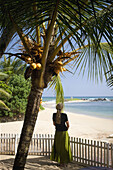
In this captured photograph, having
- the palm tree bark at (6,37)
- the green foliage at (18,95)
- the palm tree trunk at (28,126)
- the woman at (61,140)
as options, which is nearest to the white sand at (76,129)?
the green foliage at (18,95)

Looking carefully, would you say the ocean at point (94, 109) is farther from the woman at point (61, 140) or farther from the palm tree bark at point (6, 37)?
the palm tree bark at point (6, 37)

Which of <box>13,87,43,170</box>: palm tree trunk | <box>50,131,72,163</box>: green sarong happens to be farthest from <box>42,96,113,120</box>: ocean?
<box>13,87,43,170</box>: palm tree trunk

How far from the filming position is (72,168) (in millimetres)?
6148

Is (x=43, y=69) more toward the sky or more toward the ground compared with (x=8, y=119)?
more toward the sky

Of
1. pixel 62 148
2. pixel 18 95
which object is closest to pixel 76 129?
pixel 18 95

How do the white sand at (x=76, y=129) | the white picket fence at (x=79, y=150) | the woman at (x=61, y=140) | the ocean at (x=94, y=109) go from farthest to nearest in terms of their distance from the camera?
the ocean at (x=94, y=109) → the white sand at (x=76, y=129) → the white picket fence at (x=79, y=150) → the woman at (x=61, y=140)

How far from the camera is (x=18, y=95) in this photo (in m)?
22.1

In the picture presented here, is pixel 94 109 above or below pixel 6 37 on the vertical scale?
below

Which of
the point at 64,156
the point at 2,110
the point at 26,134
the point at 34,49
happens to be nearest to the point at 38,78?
the point at 34,49

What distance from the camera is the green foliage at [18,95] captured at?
21719 mm

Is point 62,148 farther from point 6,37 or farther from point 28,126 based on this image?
point 6,37

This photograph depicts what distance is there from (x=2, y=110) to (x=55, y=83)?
51.6 feet

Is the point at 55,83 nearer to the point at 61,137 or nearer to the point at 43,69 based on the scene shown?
the point at 61,137

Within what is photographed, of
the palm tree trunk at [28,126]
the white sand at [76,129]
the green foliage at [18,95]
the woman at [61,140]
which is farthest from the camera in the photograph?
the green foliage at [18,95]
